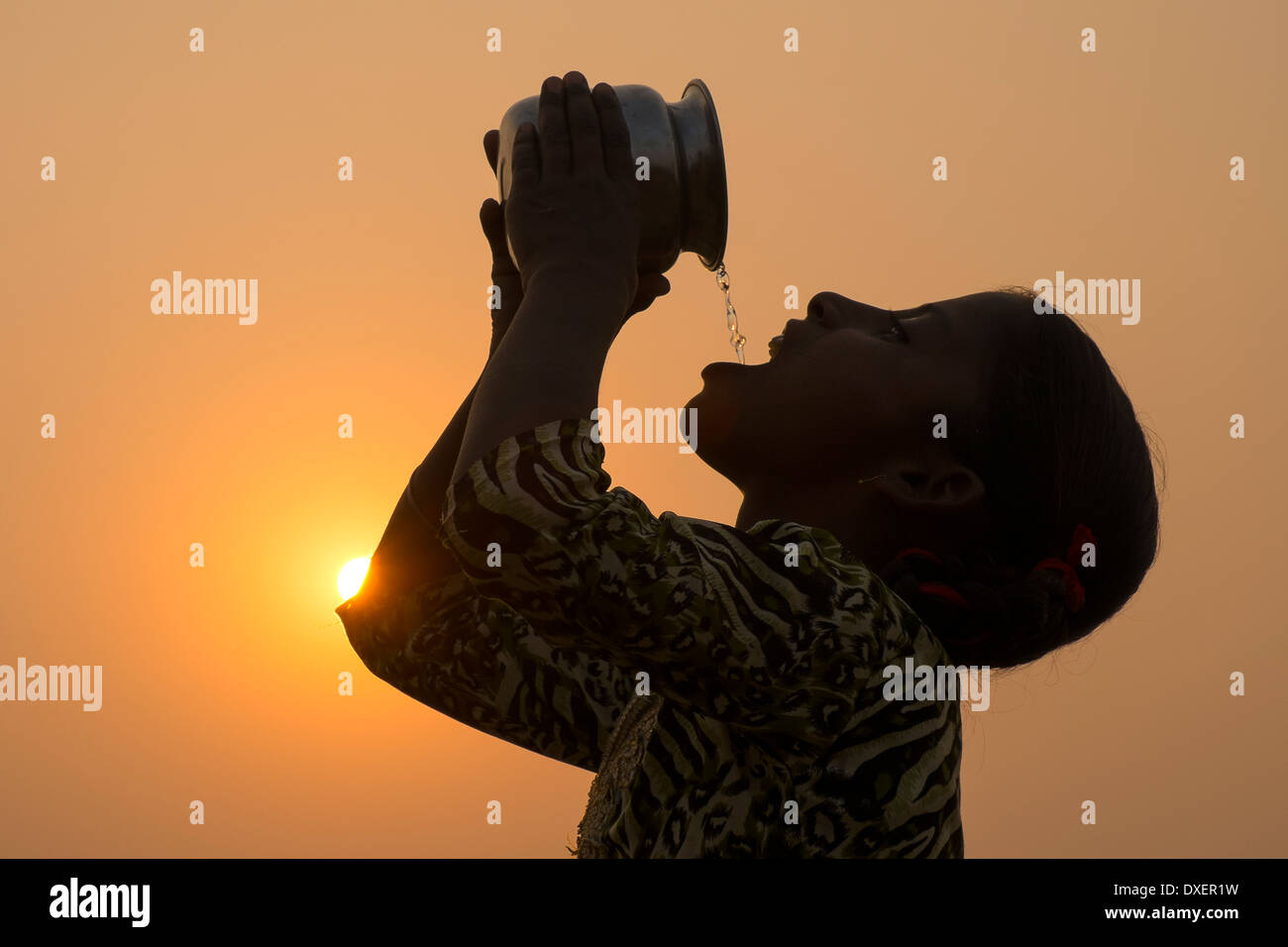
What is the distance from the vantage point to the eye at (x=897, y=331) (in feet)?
5.01

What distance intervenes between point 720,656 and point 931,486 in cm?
46

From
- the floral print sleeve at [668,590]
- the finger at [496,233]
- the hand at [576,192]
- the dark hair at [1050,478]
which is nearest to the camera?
the floral print sleeve at [668,590]

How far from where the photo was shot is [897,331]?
1.54 meters

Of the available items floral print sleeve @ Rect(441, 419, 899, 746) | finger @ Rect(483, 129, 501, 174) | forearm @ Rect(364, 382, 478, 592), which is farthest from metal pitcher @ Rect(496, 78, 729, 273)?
floral print sleeve @ Rect(441, 419, 899, 746)

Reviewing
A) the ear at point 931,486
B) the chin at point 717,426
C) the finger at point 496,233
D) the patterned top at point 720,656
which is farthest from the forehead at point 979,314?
the finger at point 496,233

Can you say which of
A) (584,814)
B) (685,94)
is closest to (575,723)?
(584,814)

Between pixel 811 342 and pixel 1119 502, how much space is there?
1.29 feet

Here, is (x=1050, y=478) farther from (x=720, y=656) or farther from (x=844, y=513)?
(x=720, y=656)

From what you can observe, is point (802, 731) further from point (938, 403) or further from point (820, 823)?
point (938, 403)

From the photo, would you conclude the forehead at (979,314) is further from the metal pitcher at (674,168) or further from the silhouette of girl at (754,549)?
the metal pitcher at (674,168)

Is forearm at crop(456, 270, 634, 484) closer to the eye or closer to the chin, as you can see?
the chin

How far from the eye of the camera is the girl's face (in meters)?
1.46

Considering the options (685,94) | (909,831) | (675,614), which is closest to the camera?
(675,614)
